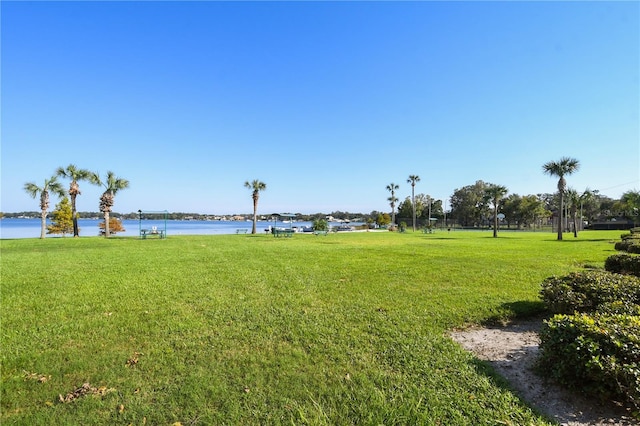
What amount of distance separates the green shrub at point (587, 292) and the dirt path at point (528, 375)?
514 mm

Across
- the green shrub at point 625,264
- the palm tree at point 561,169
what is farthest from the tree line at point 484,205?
the green shrub at point 625,264

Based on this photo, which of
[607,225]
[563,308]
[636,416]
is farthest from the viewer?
[607,225]

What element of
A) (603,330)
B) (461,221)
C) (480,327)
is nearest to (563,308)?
(480,327)

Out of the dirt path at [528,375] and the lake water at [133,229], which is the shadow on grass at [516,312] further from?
the lake water at [133,229]

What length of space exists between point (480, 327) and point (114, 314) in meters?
5.51

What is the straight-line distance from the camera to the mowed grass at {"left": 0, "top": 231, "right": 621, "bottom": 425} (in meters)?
2.59

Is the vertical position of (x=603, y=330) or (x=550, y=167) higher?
(x=550, y=167)

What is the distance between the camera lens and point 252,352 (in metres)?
3.62

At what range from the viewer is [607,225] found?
153 ft

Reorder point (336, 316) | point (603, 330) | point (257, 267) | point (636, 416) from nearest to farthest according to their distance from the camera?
point (636, 416) < point (603, 330) < point (336, 316) < point (257, 267)

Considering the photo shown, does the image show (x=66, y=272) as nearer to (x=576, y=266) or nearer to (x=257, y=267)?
(x=257, y=267)

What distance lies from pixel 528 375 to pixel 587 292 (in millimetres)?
2008

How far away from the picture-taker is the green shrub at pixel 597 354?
245 cm

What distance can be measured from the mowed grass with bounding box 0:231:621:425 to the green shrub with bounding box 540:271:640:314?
2.45ft
